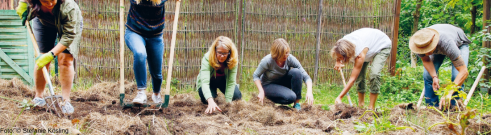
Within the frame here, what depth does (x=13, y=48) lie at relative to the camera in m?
4.57

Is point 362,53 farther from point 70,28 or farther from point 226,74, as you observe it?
point 70,28

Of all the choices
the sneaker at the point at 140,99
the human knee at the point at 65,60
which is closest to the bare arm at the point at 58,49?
the human knee at the point at 65,60

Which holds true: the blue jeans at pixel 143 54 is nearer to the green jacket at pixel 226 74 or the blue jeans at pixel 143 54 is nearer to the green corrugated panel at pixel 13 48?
the green jacket at pixel 226 74

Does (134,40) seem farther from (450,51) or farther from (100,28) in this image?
(450,51)

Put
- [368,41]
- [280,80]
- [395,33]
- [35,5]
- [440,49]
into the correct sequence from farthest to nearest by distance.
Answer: [395,33] < [280,80] < [368,41] < [440,49] < [35,5]

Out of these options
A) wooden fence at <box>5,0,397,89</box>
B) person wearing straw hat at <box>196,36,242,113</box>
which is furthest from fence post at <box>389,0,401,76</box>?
person wearing straw hat at <box>196,36,242,113</box>

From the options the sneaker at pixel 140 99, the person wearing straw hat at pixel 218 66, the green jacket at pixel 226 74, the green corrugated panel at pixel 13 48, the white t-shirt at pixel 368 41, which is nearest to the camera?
the sneaker at pixel 140 99

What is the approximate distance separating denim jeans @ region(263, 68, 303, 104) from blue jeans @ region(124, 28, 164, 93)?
3.52 feet

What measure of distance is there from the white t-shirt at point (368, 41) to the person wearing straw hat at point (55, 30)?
239cm

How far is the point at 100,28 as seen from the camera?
4688 millimetres

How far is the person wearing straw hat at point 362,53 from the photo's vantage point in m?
3.21

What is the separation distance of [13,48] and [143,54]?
9.10 ft

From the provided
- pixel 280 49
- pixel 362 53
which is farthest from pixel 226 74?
pixel 362 53

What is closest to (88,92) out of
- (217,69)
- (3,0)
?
(217,69)
